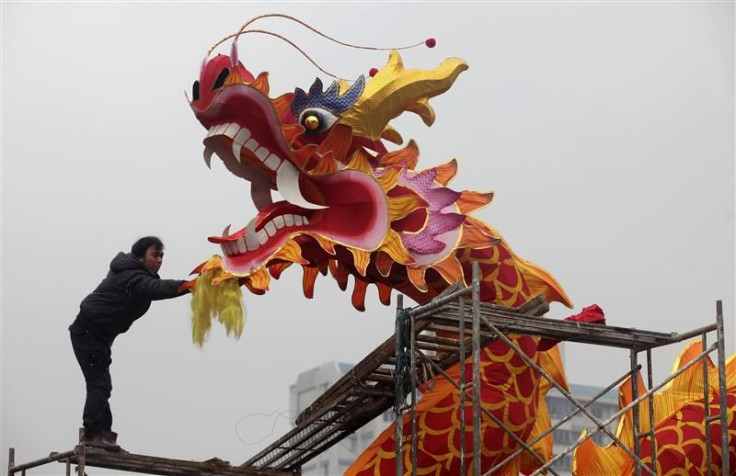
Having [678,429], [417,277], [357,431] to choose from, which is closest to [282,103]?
[417,277]

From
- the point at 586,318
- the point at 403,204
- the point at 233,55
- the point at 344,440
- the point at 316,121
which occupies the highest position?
the point at 344,440

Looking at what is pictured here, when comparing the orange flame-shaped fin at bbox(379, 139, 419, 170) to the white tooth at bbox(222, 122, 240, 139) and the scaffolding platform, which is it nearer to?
the white tooth at bbox(222, 122, 240, 139)

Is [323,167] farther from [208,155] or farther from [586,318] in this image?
[586,318]

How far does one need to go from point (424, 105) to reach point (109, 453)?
349 cm

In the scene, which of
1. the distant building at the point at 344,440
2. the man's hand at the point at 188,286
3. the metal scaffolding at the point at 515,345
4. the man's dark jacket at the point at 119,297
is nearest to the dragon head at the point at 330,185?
the man's hand at the point at 188,286

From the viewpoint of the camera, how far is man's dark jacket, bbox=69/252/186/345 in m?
10.8

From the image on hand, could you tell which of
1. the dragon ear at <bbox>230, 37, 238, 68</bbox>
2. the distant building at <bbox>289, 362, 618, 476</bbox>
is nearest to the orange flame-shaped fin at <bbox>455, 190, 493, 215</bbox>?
the dragon ear at <bbox>230, 37, 238, 68</bbox>

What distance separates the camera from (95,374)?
10828 millimetres

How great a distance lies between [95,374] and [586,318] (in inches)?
140

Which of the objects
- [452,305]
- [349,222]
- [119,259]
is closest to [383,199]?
[349,222]

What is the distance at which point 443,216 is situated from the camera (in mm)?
11031

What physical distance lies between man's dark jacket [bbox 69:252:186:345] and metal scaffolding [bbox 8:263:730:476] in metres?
Answer: 0.92

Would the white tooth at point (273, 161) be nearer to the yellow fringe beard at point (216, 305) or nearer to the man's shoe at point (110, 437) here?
the yellow fringe beard at point (216, 305)

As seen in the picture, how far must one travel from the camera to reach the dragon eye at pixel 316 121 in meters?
11.0
